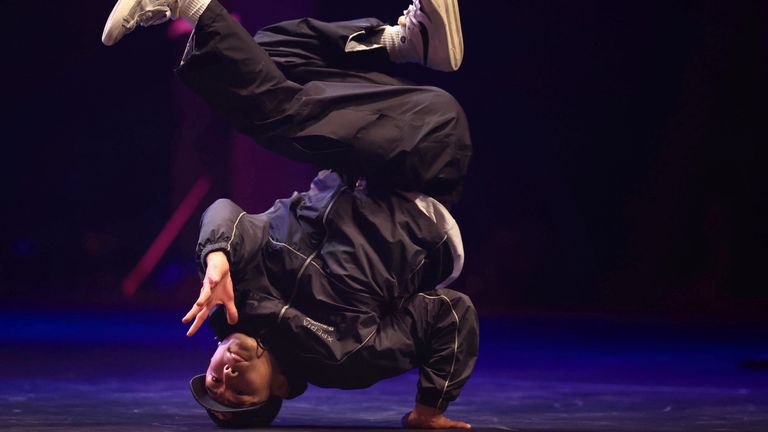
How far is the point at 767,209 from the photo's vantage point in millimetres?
5773

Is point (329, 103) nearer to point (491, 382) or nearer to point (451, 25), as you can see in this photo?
point (451, 25)

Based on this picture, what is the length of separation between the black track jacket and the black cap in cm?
8

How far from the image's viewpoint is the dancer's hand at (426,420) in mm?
2277

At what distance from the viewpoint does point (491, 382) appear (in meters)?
3.36

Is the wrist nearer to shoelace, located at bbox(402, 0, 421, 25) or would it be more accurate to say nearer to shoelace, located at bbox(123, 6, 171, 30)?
shoelace, located at bbox(123, 6, 171, 30)

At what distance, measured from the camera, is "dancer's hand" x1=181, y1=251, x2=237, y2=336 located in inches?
76.2

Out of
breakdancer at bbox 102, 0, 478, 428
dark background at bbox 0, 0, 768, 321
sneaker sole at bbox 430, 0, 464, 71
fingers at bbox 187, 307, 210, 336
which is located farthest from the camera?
dark background at bbox 0, 0, 768, 321

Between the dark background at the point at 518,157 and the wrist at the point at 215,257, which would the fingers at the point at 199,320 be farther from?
the dark background at the point at 518,157

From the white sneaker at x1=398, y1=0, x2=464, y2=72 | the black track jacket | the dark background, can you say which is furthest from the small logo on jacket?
the dark background

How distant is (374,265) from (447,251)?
216 millimetres

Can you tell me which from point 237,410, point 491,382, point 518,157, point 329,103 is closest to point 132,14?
point 329,103

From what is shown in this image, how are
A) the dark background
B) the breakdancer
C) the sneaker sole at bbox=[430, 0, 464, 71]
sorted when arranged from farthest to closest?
the dark background, the sneaker sole at bbox=[430, 0, 464, 71], the breakdancer

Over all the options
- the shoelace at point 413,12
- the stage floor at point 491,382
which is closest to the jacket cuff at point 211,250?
the stage floor at point 491,382

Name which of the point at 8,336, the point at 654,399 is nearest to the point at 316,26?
the point at 654,399
